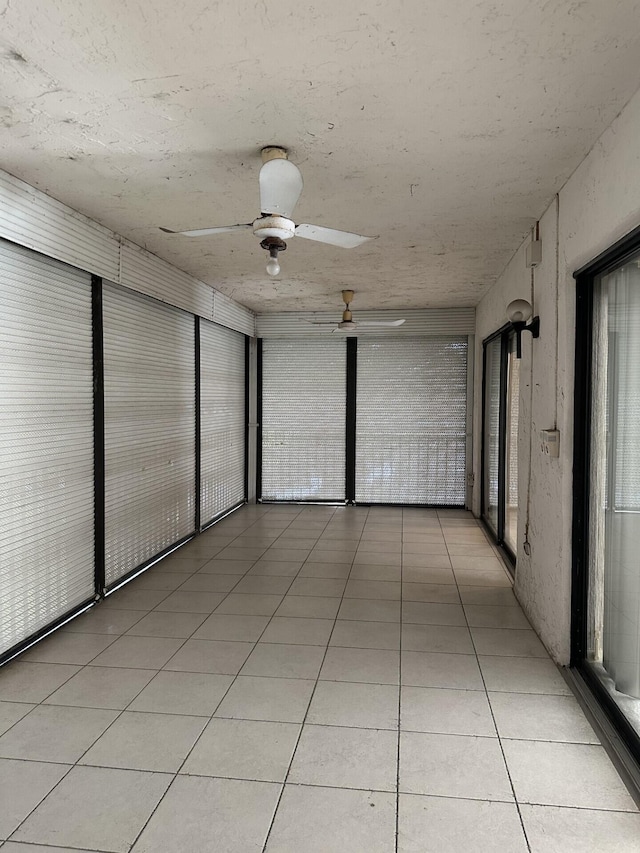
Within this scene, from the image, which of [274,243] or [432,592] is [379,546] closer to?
[432,592]

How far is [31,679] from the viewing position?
2.99 m

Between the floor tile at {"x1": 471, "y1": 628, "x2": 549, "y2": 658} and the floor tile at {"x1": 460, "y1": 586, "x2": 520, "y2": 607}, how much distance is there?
1.49 ft

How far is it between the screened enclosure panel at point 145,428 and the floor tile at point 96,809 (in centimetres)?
222

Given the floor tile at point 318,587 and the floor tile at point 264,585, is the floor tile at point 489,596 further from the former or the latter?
the floor tile at point 264,585

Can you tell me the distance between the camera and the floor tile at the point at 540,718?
2.49 metres

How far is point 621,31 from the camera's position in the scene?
186 cm

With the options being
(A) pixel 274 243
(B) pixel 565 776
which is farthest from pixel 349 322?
(B) pixel 565 776

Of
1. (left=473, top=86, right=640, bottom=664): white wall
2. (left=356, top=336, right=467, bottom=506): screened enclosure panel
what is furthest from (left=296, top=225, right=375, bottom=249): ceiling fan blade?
(left=356, top=336, right=467, bottom=506): screened enclosure panel

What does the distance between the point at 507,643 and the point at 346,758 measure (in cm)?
151

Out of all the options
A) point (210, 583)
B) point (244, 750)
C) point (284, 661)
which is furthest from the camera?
point (210, 583)

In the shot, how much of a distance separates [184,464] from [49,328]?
2.42 m

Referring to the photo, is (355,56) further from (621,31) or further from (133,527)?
(133,527)

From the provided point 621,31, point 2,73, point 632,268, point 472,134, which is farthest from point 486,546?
point 2,73

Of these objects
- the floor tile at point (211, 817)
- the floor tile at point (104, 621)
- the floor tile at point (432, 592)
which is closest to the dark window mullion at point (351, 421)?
the floor tile at point (432, 592)
